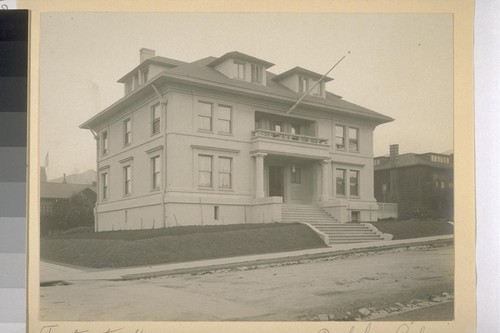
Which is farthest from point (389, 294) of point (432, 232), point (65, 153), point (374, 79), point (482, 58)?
point (65, 153)

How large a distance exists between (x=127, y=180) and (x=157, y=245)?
0.82 meters

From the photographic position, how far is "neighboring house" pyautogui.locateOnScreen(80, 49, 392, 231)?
6152mm

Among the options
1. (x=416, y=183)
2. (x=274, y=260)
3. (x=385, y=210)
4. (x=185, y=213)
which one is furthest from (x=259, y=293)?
(x=416, y=183)

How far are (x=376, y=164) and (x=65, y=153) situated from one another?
→ 3.49m

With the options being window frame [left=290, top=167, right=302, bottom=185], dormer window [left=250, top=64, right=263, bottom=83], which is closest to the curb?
window frame [left=290, top=167, right=302, bottom=185]

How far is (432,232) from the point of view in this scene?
6.18 m

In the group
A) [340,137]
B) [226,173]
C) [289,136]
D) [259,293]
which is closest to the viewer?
[259,293]

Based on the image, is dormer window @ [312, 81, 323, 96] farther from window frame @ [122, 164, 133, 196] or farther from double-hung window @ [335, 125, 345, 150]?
window frame @ [122, 164, 133, 196]

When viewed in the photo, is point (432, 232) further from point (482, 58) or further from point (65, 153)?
point (65, 153)

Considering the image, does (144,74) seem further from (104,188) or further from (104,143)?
(104,188)

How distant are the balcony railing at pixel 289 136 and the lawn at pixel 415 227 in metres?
1.15

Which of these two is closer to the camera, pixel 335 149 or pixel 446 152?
pixel 446 152

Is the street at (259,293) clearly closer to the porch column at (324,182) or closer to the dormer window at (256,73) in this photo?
the porch column at (324,182)

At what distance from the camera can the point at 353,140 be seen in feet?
21.2
